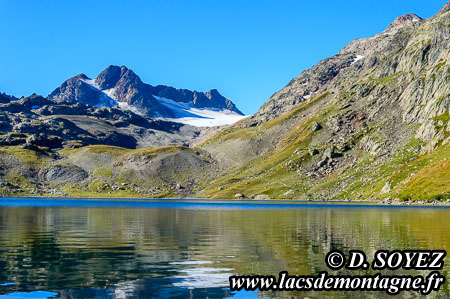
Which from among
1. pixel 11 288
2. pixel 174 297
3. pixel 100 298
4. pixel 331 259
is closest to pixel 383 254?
pixel 331 259

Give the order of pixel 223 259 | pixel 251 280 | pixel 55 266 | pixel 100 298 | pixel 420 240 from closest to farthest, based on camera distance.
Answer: pixel 100 298 < pixel 251 280 < pixel 55 266 < pixel 223 259 < pixel 420 240

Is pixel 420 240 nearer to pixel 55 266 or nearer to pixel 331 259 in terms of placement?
pixel 331 259

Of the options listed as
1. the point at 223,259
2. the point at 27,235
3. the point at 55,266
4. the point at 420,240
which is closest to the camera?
the point at 55,266

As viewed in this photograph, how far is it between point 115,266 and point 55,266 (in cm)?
492

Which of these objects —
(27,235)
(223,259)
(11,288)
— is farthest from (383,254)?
(27,235)

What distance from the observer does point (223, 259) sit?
43906 millimetres

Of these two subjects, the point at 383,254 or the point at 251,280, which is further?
the point at 383,254

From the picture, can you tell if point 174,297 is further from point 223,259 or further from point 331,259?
point 331,259

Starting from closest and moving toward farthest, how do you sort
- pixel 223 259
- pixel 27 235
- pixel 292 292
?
pixel 292 292 < pixel 223 259 < pixel 27 235

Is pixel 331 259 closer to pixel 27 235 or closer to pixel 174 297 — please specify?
pixel 174 297

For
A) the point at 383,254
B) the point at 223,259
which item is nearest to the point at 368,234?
the point at 383,254

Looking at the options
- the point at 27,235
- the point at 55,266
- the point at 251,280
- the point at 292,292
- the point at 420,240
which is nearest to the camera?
the point at 292,292

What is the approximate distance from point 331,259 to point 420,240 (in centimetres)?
1969

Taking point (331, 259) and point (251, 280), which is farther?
point (331, 259)
